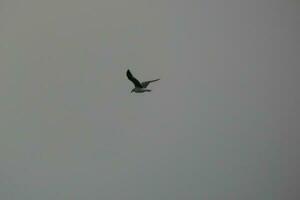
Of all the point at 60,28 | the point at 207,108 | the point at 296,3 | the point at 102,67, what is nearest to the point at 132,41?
the point at 102,67

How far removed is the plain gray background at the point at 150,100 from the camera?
1.98m

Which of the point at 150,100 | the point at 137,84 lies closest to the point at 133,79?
the point at 137,84

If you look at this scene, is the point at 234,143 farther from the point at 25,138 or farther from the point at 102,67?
the point at 25,138

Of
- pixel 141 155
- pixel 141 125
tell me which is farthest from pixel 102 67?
pixel 141 155

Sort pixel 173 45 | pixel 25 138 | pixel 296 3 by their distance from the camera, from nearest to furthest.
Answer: pixel 25 138
pixel 173 45
pixel 296 3

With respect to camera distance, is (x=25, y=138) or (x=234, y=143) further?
(x=234, y=143)

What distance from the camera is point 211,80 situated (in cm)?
217

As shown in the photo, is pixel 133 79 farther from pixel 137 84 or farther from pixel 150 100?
pixel 150 100

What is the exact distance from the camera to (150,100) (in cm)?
207

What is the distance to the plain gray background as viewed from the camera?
198 cm

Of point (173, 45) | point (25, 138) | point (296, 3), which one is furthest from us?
point (296, 3)

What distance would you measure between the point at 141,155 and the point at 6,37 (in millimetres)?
877

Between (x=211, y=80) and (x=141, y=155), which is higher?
(x=211, y=80)

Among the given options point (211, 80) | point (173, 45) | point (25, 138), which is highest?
point (173, 45)
